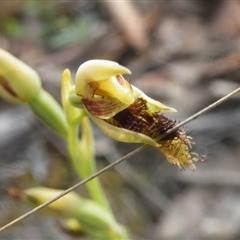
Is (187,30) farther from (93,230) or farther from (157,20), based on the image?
(93,230)

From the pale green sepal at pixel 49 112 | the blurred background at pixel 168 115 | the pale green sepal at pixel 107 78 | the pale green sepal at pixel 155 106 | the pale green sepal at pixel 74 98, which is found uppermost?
the pale green sepal at pixel 107 78

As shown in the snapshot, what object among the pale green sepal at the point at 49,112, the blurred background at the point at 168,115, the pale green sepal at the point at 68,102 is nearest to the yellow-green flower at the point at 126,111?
the pale green sepal at the point at 68,102

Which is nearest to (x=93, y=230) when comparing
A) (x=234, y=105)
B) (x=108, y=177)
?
(x=108, y=177)

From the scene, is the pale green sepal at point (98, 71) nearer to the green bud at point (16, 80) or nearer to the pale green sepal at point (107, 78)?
the pale green sepal at point (107, 78)

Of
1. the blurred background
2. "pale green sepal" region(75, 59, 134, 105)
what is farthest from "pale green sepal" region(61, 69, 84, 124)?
the blurred background

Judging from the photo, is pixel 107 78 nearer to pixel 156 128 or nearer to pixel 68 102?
pixel 156 128

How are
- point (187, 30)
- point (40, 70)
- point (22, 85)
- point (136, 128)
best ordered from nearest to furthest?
1. point (136, 128)
2. point (22, 85)
3. point (40, 70)
4. point (187, 30)

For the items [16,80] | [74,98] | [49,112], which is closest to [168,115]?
[49,112]
